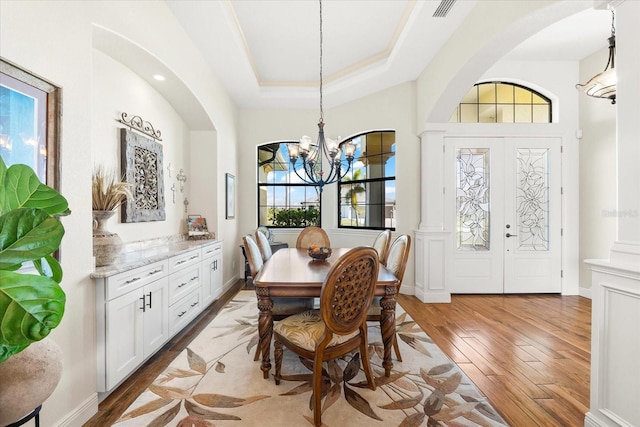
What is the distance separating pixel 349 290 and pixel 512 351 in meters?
2.00

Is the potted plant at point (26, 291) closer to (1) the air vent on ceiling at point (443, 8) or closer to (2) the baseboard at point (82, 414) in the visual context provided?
(2) the baseboard at point (82, 414)

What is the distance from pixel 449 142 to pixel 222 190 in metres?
3.56

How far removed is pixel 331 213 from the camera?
5.48 meters

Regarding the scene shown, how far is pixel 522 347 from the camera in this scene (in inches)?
106

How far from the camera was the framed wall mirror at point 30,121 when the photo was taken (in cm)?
136

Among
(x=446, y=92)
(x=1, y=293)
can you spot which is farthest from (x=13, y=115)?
(x=446, y=92)

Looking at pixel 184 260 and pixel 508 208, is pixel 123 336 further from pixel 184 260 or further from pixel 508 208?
pixel 508 208

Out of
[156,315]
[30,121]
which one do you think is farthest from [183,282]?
[30,121]

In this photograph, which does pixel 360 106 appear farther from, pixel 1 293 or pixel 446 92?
pixel 1 293

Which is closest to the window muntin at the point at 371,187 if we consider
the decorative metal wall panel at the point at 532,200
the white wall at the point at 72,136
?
the decorative metal wall panel at the point at 532,200

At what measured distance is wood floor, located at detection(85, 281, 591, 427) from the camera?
188cm

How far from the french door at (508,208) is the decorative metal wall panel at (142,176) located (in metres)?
3.96

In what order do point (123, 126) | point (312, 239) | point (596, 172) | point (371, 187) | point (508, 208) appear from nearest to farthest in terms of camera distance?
1. point (123, 126)
2. point (312, 239)
3. point (596, 172)
4. point (508, 208)
5. point (371, 187)

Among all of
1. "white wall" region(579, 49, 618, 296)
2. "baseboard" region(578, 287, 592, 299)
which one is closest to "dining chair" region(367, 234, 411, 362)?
"white wall" region(579, 49, 618, 296)
